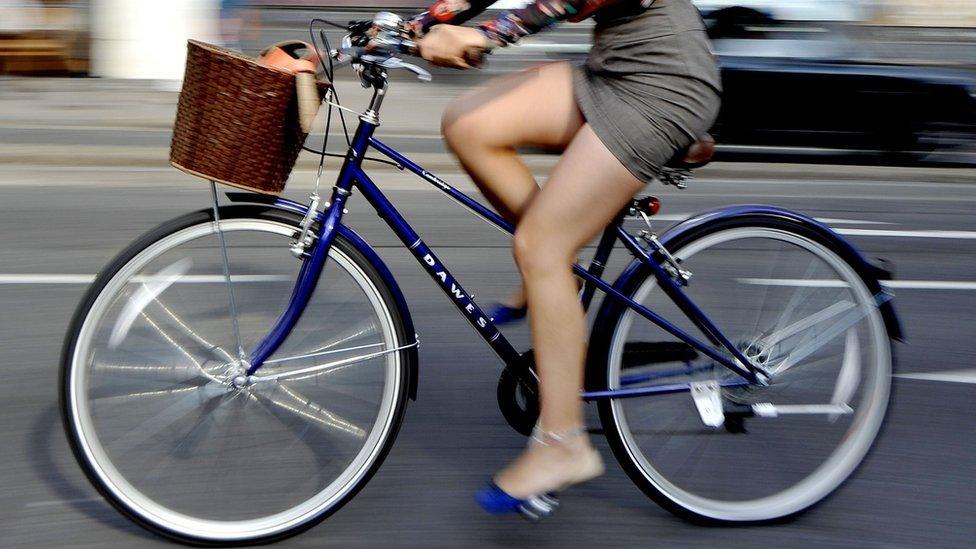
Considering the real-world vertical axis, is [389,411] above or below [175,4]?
above

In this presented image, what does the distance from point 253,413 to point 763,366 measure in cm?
144

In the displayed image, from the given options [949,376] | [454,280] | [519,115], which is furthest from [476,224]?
[519,115]

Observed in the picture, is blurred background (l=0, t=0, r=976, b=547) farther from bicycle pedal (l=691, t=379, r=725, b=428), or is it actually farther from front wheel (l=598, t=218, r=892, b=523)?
bicycle pedal (l=691, t=379, r=725, b=428)

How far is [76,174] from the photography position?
A: 26.0 feet

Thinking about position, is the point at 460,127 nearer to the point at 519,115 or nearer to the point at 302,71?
the point at 519,115

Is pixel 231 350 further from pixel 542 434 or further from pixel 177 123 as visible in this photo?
pixel 542 434

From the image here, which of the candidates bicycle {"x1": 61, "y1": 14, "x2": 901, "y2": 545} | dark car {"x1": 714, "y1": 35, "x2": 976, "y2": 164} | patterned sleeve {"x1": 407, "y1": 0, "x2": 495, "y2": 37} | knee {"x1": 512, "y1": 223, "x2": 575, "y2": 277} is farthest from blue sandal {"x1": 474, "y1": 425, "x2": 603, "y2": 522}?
dark car {"x1": 714, "y1": 35, "x2": 976, "y2": 164}

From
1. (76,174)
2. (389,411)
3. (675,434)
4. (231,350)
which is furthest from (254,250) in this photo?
(76,174)

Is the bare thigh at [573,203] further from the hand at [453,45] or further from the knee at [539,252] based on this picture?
the hand at [453,45]

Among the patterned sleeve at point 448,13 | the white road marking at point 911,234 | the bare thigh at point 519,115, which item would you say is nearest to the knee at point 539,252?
the bare thigh at point 519,115

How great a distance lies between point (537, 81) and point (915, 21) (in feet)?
36.8

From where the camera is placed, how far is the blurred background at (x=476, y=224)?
3395mm

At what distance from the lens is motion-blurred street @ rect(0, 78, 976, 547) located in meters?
3.33

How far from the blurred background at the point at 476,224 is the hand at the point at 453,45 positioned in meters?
0.89
